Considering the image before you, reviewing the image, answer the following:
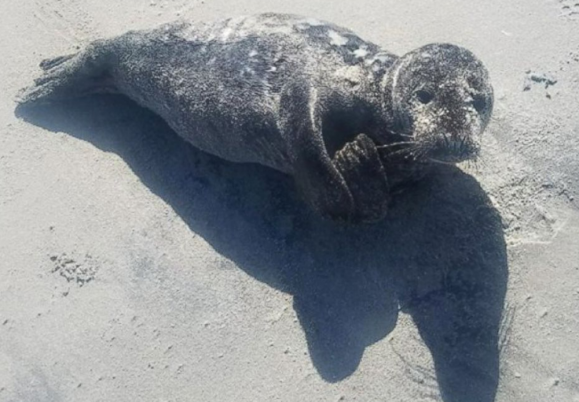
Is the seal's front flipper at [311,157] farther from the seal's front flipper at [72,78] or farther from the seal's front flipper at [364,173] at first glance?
the seal's front flipper at [72,78]

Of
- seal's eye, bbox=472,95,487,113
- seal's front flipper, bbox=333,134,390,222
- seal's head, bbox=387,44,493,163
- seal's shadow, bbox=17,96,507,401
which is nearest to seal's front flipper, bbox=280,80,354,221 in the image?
seal's front flipper, bbox=333,134,390,222

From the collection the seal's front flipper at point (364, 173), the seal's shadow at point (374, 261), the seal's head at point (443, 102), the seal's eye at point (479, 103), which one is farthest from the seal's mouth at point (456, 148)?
the seal's shadow at point (374, 261)

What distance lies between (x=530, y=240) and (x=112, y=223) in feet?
10.9

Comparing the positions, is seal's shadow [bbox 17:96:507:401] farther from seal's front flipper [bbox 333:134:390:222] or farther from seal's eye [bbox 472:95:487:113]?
seal's eye [bbox 472:95:487:113]

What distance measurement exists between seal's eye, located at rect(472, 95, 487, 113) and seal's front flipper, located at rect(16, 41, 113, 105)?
338 centimetres

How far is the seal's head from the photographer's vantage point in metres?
4.89

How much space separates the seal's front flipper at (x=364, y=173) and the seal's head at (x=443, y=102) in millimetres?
292

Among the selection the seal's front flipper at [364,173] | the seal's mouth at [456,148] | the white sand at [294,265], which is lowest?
the white sand at [294,265]

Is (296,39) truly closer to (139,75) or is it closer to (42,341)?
(139,75)

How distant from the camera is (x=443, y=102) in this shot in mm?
4980

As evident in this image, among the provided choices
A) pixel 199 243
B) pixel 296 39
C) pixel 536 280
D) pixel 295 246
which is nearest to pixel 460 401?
pixel 536 280

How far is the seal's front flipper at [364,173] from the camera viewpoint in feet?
17.8

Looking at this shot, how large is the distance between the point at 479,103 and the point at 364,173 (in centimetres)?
94

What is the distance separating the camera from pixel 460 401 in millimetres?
5160
